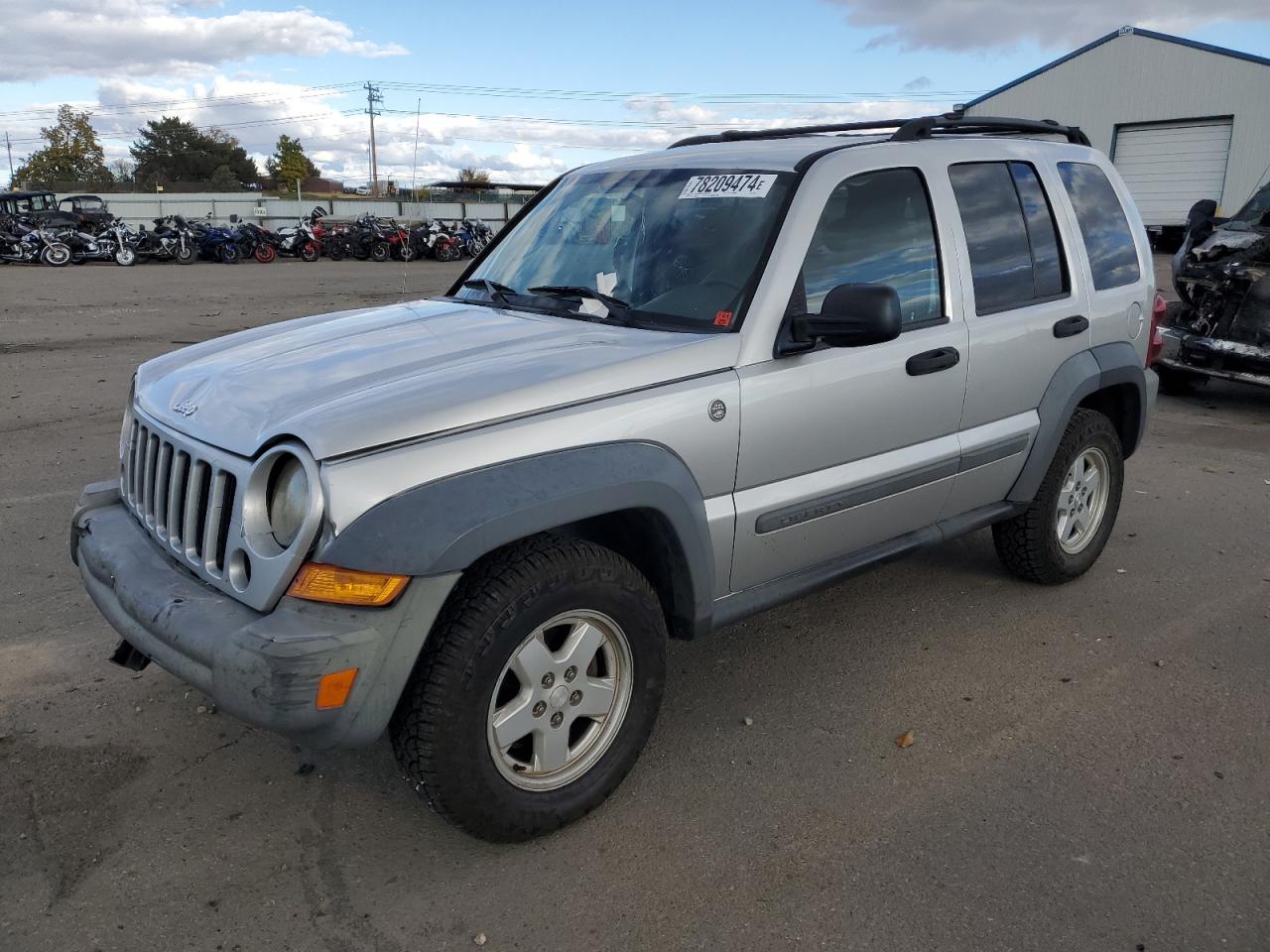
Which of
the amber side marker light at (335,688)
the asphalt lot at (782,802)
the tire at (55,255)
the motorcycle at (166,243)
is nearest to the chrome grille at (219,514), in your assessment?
the amber side marker light at (335,688)

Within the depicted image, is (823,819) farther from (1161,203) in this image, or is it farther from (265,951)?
(1161,203)

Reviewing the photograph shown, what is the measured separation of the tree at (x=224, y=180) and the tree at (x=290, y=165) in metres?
8.50

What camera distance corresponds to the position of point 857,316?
303 cm

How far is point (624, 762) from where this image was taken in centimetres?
307

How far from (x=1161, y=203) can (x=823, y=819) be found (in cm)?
3320

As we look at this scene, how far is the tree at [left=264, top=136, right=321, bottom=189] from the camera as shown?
96.2 meters

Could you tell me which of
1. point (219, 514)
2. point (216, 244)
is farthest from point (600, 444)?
point (216, 244)

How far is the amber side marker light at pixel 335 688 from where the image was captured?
94.2 inches

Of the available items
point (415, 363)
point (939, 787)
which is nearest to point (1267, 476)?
point (939, 787)

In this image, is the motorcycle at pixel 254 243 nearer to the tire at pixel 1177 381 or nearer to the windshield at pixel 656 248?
the tire at pixel 1177 381

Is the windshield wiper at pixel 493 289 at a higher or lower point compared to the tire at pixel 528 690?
higher

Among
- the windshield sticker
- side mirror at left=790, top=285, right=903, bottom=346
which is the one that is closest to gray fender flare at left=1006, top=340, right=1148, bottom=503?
side mirror at left=790, top=285, right=903, bottom=346

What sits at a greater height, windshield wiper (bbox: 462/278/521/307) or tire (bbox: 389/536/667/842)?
windshield wiper (bbox: 462/278/521/307)

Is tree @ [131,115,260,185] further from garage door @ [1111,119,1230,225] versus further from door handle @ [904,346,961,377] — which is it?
door handle @ [904,346,961,377]
